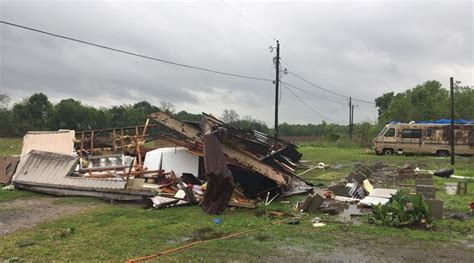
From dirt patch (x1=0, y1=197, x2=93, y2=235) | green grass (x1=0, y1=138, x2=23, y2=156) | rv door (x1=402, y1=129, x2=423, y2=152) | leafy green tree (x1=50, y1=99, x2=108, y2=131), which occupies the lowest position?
dirt patch (x1=0, y1=197, x2=93, y2=235)

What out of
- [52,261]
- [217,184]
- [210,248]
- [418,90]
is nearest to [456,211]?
[217,184]

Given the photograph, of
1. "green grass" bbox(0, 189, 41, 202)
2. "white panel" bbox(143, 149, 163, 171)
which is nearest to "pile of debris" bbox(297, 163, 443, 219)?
"white panel" bbox(143, 149, 163, 171)

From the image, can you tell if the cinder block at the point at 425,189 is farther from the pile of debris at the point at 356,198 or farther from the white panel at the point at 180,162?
the white panel at the point at 180,162

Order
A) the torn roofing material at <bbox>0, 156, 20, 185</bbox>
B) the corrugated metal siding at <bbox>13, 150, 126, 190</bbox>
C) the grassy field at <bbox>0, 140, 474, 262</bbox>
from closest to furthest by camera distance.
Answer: the grassy field at <bbox>0, 140, 474, 262</bbox> → the corrugated metal siding at <bbox>13, 150, 126, 190</bbox> → the torn roofing material at <bbox>0, 156, 20, 185</bbox>

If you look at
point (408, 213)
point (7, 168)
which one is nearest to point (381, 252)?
point (408, 213)

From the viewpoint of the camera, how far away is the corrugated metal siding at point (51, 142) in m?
15.4

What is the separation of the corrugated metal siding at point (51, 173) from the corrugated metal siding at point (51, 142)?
1.32m

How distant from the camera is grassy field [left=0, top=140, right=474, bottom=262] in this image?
6477mm

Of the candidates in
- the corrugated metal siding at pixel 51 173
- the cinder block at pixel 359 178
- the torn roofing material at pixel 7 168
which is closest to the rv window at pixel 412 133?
the cinder block at pixel 359 178

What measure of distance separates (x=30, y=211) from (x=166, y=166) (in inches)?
226

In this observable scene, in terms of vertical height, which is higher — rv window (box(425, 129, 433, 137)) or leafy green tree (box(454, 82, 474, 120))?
leafy green tree (box(454, 82, 474, 120))

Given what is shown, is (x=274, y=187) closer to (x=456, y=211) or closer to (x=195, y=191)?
(x=195, y=191)

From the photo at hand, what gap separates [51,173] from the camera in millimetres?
13102

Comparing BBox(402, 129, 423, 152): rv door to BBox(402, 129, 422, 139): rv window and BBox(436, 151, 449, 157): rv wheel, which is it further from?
BBox(436, 151, 449, 157): rv wheel
